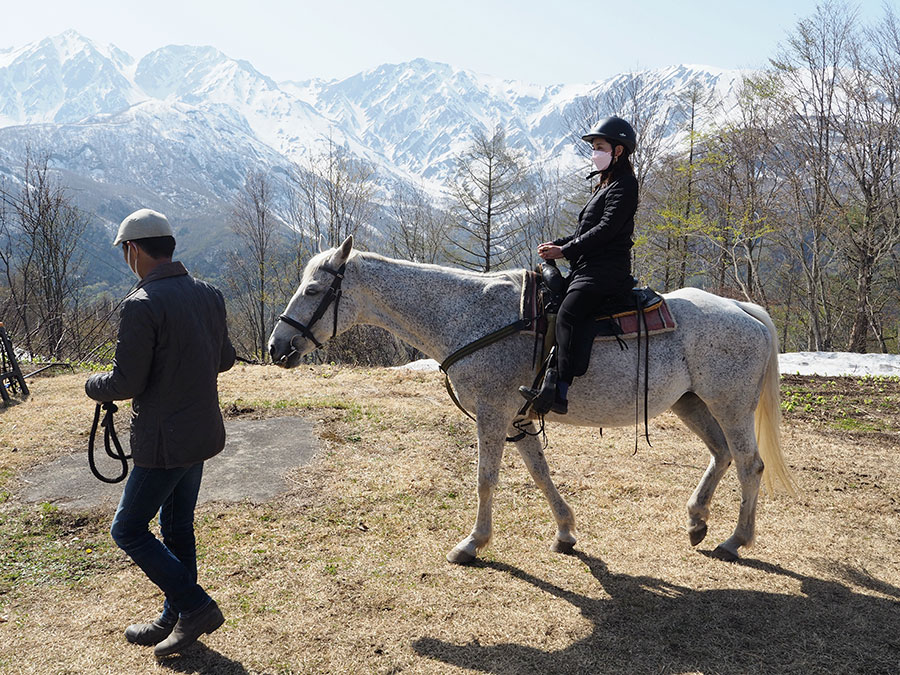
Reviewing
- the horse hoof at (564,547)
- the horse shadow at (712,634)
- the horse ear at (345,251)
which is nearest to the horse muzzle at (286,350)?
the horse ear at (345,251)

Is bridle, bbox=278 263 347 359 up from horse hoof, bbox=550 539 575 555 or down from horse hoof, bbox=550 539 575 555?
up

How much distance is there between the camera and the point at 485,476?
14.2 ft

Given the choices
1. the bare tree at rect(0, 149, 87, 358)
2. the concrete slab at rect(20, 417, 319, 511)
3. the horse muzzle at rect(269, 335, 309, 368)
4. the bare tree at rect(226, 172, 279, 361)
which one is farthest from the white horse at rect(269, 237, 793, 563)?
the bare tree at rect(226, 172, 279, 361)

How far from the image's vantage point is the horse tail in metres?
4.56

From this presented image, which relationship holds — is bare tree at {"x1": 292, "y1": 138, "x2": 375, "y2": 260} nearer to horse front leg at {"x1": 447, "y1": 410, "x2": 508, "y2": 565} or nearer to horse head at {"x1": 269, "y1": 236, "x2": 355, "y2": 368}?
horse head at {"x1": 269, "y1": 236, "x2": 355, "y2": 368}

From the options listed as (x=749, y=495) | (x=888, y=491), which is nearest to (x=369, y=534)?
(x=749, y=495)

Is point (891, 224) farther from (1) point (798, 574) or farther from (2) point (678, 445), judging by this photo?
(1) point (798, 574)

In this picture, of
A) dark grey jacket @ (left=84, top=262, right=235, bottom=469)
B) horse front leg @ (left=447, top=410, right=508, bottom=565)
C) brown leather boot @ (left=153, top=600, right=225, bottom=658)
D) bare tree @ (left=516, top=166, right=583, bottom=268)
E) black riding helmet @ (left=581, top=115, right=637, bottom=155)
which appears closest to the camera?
dark grey jacket @ (left=84, top=262, right=235, bottom=469)

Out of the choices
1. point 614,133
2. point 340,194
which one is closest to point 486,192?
point 340,194

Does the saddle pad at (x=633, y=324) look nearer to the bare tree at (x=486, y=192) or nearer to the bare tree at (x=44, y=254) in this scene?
the bare tree at (x=44, y=254)

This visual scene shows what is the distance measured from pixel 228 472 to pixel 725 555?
5.02m

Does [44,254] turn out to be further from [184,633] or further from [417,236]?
[417,236]

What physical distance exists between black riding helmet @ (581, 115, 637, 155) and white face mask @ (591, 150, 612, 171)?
0.32 ft

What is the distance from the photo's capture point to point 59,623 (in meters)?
3.59
